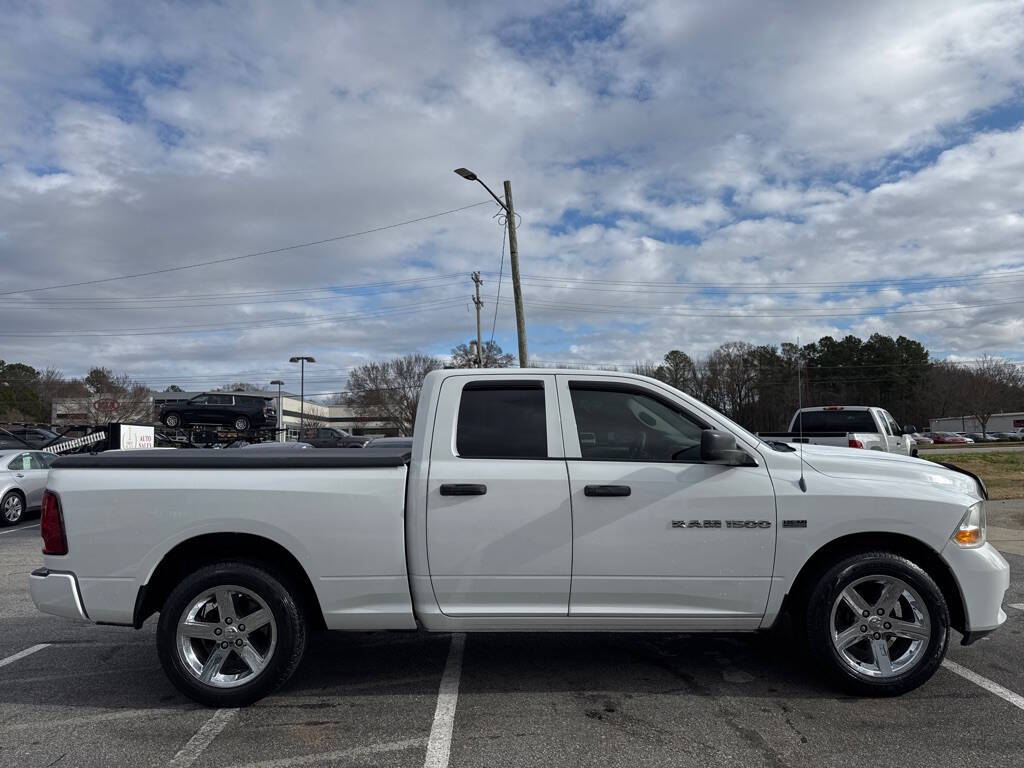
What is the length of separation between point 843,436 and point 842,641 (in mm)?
9456

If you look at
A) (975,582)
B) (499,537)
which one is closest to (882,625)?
(975,582)

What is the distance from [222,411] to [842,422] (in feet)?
84.5

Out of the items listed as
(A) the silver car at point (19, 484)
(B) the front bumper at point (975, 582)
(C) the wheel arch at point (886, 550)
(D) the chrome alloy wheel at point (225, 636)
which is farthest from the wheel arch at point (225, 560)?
(A) the silver car at point (19, 484)

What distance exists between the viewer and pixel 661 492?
418 centimetres

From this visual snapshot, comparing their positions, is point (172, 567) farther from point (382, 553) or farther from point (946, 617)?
point (946, 617)

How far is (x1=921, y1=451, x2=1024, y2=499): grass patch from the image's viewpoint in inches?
561

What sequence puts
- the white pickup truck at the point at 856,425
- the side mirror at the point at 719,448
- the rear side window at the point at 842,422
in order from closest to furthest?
the side mirror at the point at 719,448 → the white pickup truck at the point at 856,425 → the rear side window at the point at 842,422

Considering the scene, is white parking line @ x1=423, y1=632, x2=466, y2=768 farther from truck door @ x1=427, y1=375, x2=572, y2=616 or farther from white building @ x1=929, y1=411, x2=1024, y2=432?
white building @ x1=929, y1=411, x2=1024, y2=432

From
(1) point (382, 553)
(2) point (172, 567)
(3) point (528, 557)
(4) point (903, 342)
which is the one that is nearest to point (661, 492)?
(3) point (528, 557)

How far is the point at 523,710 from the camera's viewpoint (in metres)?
4.13

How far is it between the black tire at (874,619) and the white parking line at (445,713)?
6.74 ft

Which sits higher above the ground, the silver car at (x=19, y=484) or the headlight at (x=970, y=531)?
the headlight at (x=970, y=531)

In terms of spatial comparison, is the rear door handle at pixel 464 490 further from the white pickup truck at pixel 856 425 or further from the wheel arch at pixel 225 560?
the white pickup truck at pixel 856 425

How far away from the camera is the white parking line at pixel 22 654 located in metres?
5.21
